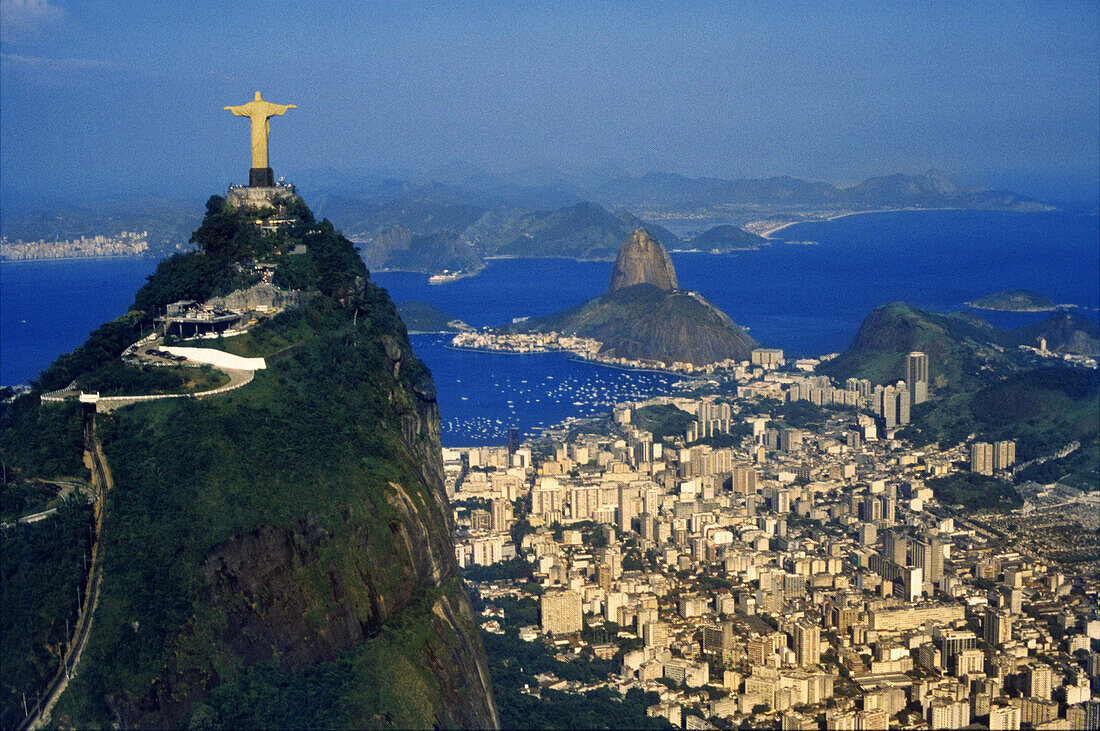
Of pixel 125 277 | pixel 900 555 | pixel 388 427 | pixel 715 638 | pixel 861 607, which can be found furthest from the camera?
pixel 125 277

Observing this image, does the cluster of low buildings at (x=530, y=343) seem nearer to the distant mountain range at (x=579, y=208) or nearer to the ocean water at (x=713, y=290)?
the ocean water at (x=713, y=290)

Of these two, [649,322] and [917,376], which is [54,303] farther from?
[917,376]

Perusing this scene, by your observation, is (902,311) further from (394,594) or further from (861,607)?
(394,594)

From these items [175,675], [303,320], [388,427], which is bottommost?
[175,675]

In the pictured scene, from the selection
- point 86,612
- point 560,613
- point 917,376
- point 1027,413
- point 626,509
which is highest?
point 86,612

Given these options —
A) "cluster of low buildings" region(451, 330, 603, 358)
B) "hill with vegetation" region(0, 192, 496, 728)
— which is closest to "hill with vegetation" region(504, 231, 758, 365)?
"cluster of low buildings" region(451, 330, 603, 358)

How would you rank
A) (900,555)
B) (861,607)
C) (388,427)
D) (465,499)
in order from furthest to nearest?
(465,499) < (900,555) < (861,607) < (388,427)

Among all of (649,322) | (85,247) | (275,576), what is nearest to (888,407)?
(649,322)

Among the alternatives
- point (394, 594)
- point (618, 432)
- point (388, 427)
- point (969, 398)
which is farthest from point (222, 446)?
point (969, 398)
